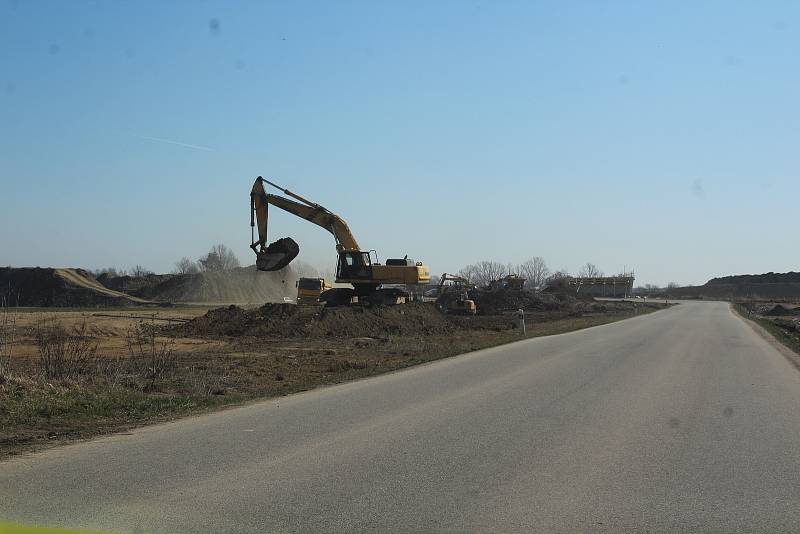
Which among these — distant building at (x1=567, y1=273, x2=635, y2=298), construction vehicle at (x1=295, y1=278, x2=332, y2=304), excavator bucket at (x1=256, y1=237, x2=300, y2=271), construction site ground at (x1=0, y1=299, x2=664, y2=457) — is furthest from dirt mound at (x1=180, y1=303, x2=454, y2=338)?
distant building at (x1=567, y1=273, x2=635, y2=298)

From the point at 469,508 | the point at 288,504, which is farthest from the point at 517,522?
the point at 288,504

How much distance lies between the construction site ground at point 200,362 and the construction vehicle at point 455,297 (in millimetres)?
13814

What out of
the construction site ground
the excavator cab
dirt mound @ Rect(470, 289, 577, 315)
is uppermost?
the excavator cab

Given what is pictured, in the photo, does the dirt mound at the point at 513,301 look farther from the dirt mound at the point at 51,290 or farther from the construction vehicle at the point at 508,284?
the dirt mound at the point at 51,290

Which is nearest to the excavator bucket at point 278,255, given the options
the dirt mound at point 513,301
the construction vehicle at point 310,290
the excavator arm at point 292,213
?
the excavator arm at point 292,213

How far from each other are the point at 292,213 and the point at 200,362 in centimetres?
1704

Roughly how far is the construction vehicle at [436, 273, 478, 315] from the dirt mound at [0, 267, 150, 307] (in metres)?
26.1

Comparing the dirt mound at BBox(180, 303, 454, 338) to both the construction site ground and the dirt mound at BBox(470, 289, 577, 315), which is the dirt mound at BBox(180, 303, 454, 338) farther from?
the dirt mound at BBox(470, 289, 577, 315)

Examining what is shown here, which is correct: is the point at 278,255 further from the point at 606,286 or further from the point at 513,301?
the point at 606,286

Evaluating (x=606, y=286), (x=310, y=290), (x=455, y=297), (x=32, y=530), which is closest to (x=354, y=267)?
(x=310, y=290)

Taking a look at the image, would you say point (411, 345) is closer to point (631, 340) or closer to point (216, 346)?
point (216, 346)

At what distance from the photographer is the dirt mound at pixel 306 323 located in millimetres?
32844

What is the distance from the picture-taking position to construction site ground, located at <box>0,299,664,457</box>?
1222cm

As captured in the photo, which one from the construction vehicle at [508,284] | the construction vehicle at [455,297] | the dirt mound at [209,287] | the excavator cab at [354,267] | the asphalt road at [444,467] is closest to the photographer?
the asphalt road at [444,467]
